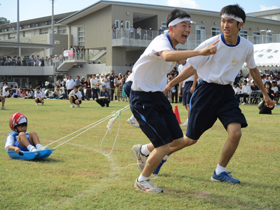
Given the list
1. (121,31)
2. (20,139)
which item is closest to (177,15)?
(20,139)

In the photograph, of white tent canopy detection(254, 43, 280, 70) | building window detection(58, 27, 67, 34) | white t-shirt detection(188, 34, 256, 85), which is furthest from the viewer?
building window detection(58, 27, 67, 34)

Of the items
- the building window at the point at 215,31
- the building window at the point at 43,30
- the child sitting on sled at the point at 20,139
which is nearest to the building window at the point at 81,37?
the building window at the point at 43,30

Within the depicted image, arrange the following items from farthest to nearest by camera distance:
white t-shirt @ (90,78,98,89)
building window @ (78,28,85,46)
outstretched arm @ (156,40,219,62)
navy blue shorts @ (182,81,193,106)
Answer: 1. building window @ (78,28,85,46)
2. white t-shirt @ (90,78,98,89)
3. navy blue shorts @ (182,81,193,106)
4. outstretched arm @ (156,40,219,62)

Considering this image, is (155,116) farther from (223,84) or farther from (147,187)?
(223,84)

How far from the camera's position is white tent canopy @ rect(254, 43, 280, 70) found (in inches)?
831

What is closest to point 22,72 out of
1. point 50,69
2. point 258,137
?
point 50,69

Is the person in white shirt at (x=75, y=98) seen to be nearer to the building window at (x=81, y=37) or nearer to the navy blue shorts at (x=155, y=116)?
the navy blue shorts at (x=155, y=116)

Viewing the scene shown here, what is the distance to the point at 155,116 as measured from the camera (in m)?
4.18

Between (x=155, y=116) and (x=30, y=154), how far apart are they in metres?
2.62

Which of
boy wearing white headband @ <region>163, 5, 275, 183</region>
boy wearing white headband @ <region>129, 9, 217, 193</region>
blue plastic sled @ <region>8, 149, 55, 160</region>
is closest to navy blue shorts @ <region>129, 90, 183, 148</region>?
boy wearing white headband @ <region>129, 9, 217, 193</region>

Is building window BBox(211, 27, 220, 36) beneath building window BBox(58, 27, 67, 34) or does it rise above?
beneath

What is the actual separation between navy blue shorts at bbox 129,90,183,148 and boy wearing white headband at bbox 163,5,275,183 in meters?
0.45

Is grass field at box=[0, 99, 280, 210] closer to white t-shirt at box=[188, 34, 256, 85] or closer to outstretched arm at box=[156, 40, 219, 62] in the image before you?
white t-shirt at box=[188, 34, 256, 85]

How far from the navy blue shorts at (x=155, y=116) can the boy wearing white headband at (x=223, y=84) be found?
0.45 m
